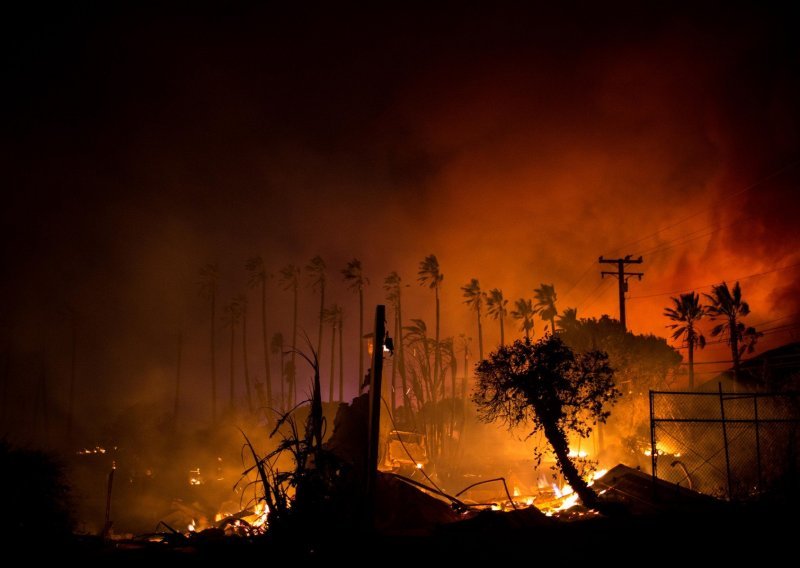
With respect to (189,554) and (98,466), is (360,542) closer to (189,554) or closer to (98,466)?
(189,554)

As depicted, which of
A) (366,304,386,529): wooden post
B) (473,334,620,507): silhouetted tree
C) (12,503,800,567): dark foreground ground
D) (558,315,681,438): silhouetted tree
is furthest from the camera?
(558,315,681,438): silhouetted tree

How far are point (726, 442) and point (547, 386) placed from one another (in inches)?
213

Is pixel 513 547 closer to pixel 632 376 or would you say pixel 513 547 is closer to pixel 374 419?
pixel 374 419

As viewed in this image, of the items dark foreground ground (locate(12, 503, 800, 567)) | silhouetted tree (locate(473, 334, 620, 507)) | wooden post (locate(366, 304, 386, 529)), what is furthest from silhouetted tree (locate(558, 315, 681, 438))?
wooden post (locate(366, 304, 386, 529))

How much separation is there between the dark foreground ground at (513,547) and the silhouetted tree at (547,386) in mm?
8299

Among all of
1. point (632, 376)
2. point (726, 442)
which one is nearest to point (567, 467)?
point (726, 442)

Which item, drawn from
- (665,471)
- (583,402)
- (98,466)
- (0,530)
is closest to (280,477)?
(0,530)

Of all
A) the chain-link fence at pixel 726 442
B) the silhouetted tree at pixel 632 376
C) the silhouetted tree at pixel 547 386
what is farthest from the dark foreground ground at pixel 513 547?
the silhouetted tree at pixel 632 376

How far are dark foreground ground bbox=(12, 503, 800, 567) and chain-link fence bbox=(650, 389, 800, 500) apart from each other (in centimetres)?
726

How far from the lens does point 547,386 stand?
1662 centimetres

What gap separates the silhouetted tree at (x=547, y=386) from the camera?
54.6 ft

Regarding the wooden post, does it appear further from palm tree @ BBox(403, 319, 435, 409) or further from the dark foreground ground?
palm tree @ BBox(403, 319, 435, 409)

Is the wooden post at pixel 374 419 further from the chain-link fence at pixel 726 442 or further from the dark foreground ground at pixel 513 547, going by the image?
the chain-link fence at pixel 726 442

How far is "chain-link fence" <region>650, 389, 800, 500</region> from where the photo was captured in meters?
16.2
